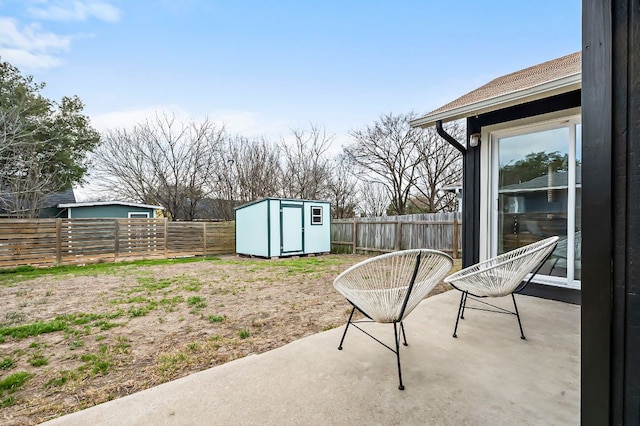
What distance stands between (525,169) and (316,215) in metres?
6.82

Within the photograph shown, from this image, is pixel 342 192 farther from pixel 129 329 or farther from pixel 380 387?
pixel 380 387

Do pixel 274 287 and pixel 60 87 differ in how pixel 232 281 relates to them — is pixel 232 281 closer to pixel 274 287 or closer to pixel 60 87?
pixel 274 287

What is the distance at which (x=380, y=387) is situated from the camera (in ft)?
5.32

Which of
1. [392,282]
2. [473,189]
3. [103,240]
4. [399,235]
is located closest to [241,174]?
[103,240]

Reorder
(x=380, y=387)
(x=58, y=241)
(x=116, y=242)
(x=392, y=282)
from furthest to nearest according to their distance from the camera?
1. (x=116, y=242)
2. (x=58, y=241)
3. (x=392, y=282)
4. (x=380, y=387)

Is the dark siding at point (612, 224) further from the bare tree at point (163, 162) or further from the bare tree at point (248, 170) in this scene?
the bare tree at point (163, 162)

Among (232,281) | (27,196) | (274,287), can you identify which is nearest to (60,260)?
(27,196)

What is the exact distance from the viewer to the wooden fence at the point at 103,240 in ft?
23.0

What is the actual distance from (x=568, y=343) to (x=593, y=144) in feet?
6.77

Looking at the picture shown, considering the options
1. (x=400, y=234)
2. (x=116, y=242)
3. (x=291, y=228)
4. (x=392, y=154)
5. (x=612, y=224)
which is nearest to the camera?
(x=612, y=224)

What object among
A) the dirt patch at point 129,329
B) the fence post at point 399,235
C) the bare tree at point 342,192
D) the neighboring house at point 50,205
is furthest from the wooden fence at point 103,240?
the fence post at point 399,235

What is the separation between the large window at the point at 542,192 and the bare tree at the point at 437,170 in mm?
8096

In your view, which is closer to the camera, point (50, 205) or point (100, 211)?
point (100, 211)

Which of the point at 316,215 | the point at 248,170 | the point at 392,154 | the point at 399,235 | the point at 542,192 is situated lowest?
the point at 399,235
